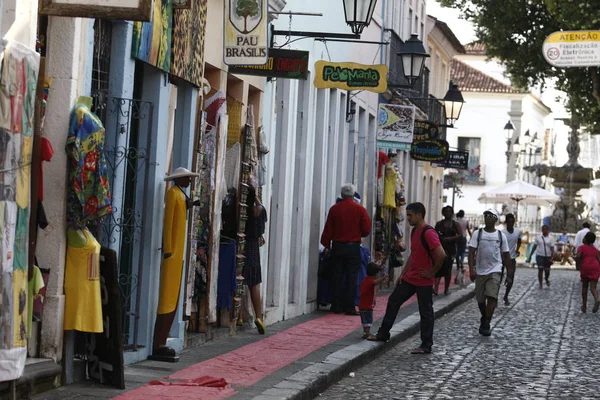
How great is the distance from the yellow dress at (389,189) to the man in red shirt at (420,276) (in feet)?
41.0

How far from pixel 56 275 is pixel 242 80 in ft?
21.8

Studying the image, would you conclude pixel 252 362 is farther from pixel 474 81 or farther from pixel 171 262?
pixel 474 81

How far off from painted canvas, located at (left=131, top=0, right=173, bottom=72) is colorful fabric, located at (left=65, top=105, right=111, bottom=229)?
162 cm

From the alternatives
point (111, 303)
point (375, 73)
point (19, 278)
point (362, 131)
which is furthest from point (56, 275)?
point (362, 131)

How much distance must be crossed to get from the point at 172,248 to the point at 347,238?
821cm

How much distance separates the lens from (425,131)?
3269 centimetres

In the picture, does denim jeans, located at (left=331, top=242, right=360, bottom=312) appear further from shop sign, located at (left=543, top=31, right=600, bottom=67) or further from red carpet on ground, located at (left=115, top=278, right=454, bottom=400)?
shop sign, located at (left=543, top=31, right=600, bottom=67)

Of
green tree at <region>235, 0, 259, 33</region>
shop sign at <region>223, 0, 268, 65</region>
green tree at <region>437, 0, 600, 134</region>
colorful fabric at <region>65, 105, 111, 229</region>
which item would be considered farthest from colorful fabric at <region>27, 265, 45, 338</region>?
green tree at <region>437, 0, 600, 134</region>

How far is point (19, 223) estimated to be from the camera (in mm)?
9250

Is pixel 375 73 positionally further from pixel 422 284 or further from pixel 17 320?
pixel 17 320

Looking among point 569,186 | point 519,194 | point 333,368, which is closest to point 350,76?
point 333,368

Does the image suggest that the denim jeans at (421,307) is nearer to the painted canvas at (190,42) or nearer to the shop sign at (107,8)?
the painted canvas at (190,42)

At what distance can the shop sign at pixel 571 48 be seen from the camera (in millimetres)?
18562

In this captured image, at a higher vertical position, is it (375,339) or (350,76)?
(350,76)
